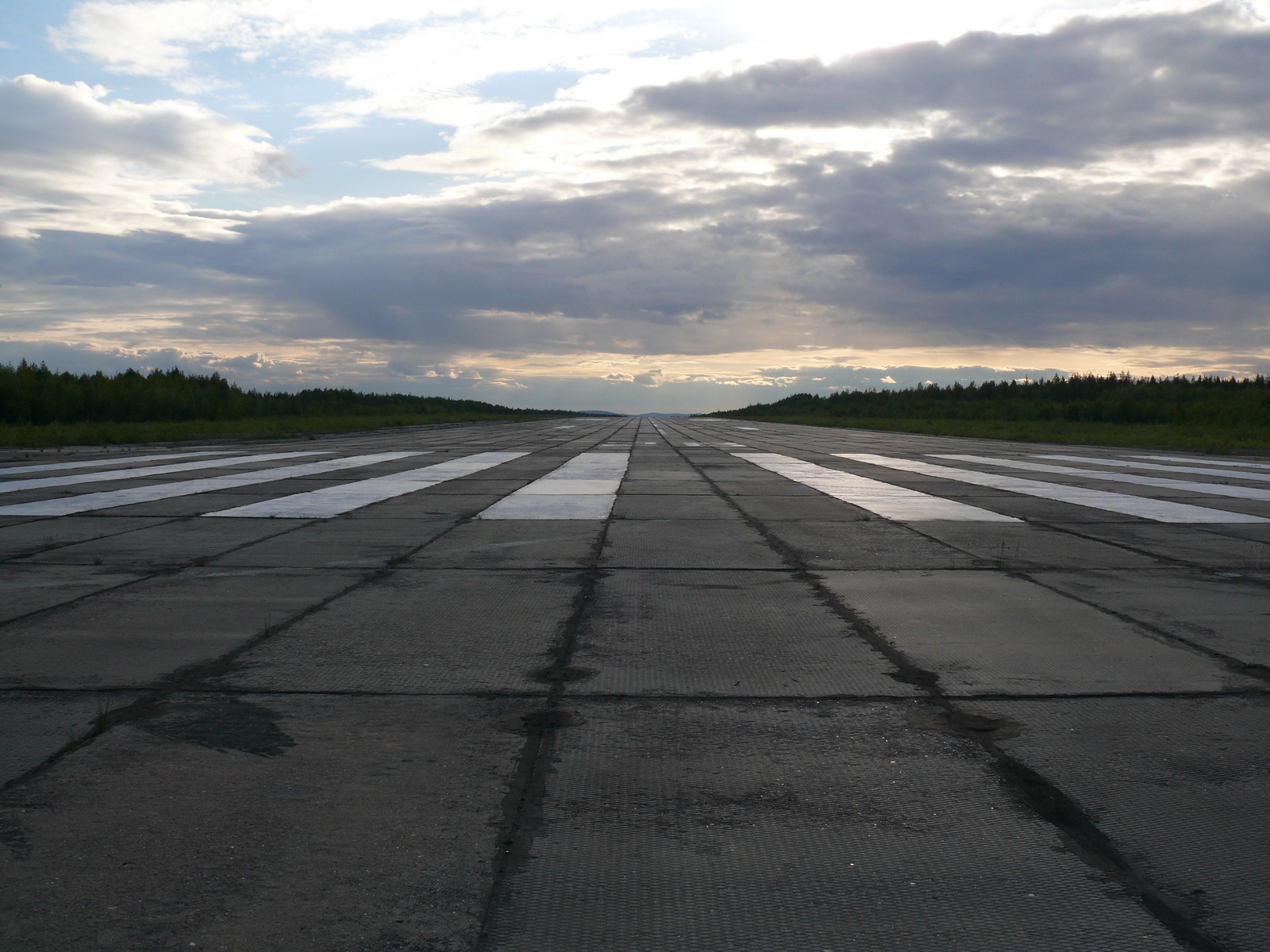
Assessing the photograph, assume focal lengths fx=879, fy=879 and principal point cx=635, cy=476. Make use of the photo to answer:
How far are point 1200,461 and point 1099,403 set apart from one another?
2763cm

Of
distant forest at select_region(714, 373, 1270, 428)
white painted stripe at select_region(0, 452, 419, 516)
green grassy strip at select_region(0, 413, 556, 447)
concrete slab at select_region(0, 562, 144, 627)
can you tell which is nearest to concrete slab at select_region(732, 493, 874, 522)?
concrete slab at select_region(0, 562, 144, 627)

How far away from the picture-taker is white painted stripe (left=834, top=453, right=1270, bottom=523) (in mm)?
9125

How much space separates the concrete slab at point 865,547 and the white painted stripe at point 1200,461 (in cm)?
1142

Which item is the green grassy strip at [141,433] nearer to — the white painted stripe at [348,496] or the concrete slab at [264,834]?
the white painted stripe at [348,496]

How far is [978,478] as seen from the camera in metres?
13.7

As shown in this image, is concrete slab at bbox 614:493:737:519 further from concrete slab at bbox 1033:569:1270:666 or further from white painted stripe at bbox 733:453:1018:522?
concrete slab at bbox 1033:569:1270:666

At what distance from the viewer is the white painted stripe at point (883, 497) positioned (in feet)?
30.1

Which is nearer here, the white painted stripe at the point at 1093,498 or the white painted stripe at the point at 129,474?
the white painted stripe at the point at 1093,498

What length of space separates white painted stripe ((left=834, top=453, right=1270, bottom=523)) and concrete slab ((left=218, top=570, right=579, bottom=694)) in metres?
7.00

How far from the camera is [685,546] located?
23.6 feet

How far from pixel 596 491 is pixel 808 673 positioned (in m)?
7.79

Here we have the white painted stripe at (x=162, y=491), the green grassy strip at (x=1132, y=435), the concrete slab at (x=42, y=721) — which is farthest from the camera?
the green grassy strip at (x=1132, y=435)

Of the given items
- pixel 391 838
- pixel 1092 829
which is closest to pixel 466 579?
pixel 391 838

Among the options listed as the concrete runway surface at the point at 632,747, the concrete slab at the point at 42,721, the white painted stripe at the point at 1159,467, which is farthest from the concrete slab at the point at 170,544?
the white painted stripe at the point at 1159,467
